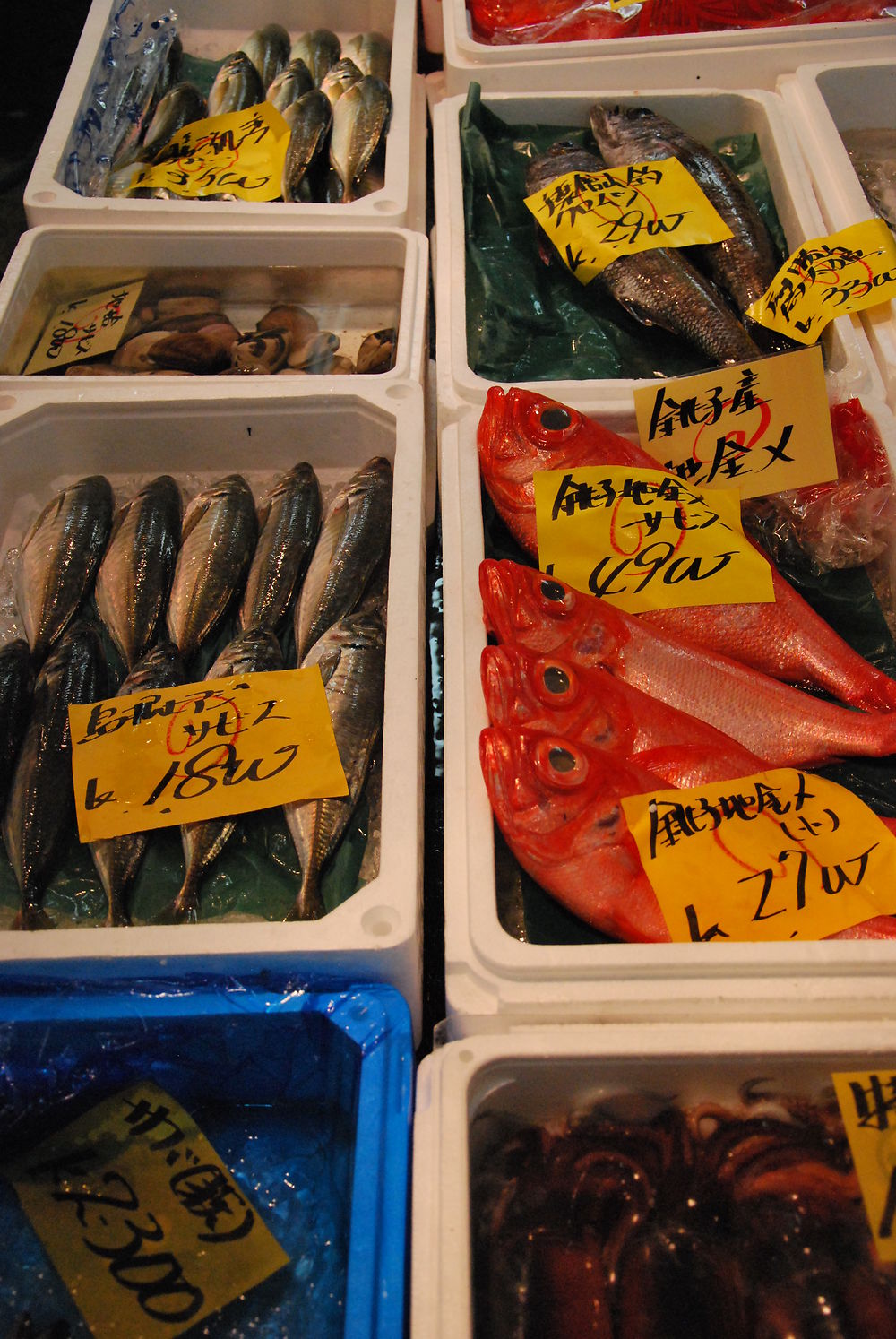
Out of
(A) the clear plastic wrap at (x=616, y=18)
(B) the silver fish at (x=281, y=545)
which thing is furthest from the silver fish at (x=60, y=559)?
(A) the clear plastic wrap at (x=616, y=18)

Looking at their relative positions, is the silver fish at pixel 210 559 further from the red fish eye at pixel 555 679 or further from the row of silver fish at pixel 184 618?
the red fish eye at pixel 555 679

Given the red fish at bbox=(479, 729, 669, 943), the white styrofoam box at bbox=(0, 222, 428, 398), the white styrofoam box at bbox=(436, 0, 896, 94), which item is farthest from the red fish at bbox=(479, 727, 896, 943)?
the white styrofoam box at bbox=(436, 0, 896, 94)

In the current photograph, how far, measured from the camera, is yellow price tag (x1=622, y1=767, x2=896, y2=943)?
3.51ft

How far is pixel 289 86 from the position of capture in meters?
2.49

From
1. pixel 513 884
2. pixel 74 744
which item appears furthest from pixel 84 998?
pixel 513 884

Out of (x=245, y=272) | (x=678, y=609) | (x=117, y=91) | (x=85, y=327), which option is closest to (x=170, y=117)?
(x=117, y=91)

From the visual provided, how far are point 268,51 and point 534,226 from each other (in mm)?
1251

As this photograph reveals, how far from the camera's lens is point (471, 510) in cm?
152

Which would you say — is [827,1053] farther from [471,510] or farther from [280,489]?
[280,489]

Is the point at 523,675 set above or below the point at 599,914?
above

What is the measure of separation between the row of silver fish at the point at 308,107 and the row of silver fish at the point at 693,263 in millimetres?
451

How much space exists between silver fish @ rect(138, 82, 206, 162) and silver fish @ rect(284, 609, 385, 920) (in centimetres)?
160

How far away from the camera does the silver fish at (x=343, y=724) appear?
49.4 inches

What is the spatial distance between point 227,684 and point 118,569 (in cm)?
46
